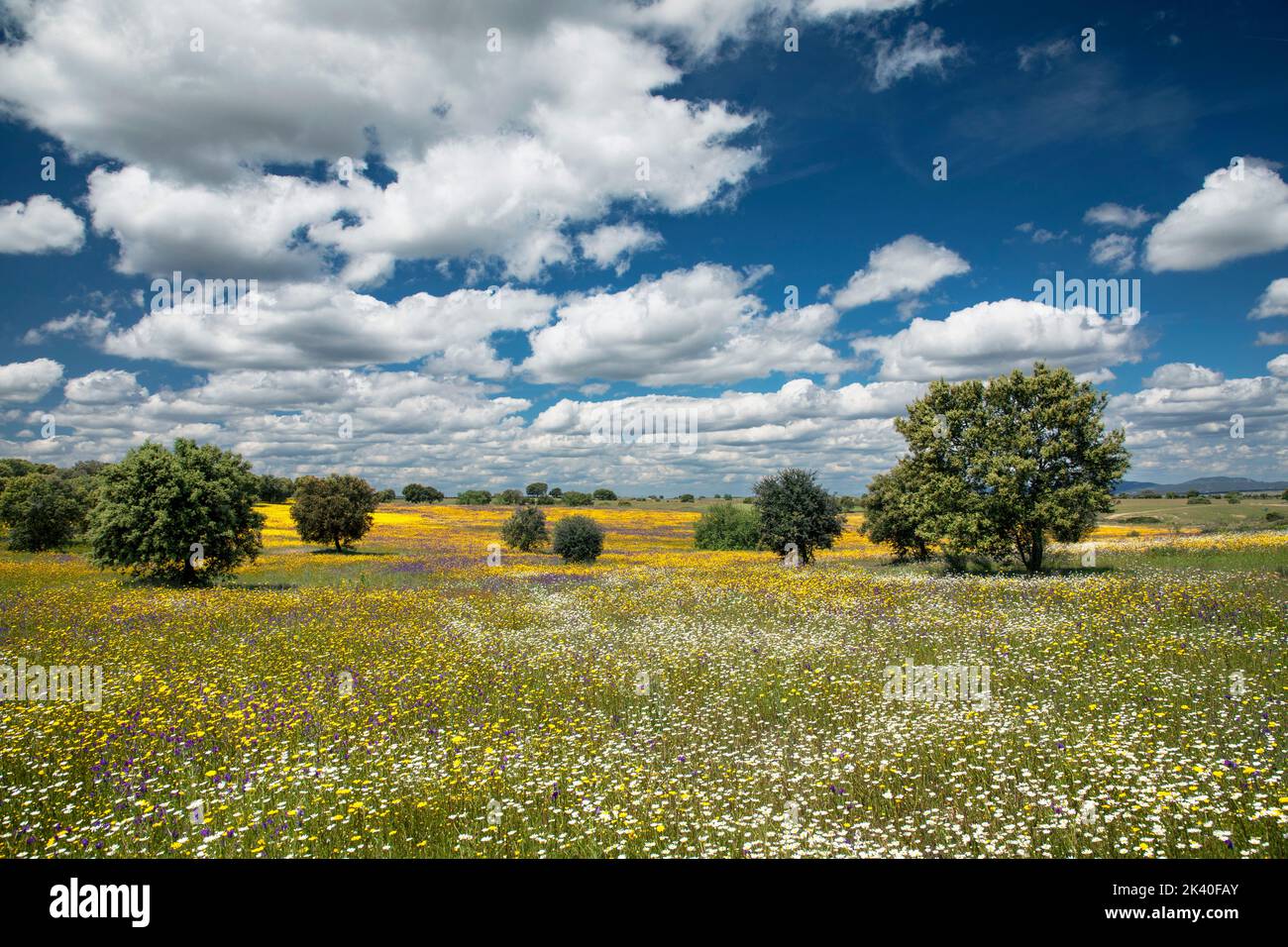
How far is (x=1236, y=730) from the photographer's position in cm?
680

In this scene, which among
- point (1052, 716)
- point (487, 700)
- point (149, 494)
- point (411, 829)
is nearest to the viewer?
point (411, 829)

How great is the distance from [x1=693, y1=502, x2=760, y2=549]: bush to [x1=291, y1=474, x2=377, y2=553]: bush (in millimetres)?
30216

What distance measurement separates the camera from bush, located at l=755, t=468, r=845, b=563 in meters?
40.4

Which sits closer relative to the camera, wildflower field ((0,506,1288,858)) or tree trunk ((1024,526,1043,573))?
wildflower field ((0,506,1288,858))

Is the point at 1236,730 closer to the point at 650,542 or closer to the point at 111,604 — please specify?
the point at 111,604

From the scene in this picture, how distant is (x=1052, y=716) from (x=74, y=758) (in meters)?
11.7

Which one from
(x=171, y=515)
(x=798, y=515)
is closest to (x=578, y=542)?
(x=798, y=515)

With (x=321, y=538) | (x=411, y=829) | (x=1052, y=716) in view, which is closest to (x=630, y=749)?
(x=411, y=829)

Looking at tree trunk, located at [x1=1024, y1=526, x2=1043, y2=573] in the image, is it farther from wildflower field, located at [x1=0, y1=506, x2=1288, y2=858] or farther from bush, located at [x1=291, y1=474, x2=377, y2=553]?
bush, located at [x1=291, y1=474, x2=377, y2=553]

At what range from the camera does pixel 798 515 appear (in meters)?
40.5

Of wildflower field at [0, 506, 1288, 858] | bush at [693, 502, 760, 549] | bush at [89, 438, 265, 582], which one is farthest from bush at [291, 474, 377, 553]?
wildflower field at [0, 506, 1288, 858]

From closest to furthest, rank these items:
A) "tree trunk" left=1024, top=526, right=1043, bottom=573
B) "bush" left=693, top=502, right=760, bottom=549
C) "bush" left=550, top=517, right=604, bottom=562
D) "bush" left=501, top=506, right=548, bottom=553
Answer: "tree trunk" left=1024, top=526, right=1043, bottom=573
"bush" left=550, top=517, right=604, bottom=562
"bush" left=501, top=506, right=548, bottom=553
"bush" left=693, top=502, right=760, bottom=549

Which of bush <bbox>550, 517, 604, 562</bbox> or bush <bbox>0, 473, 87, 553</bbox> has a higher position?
bush <bbox>0, 473, 87, 553</bbox>
